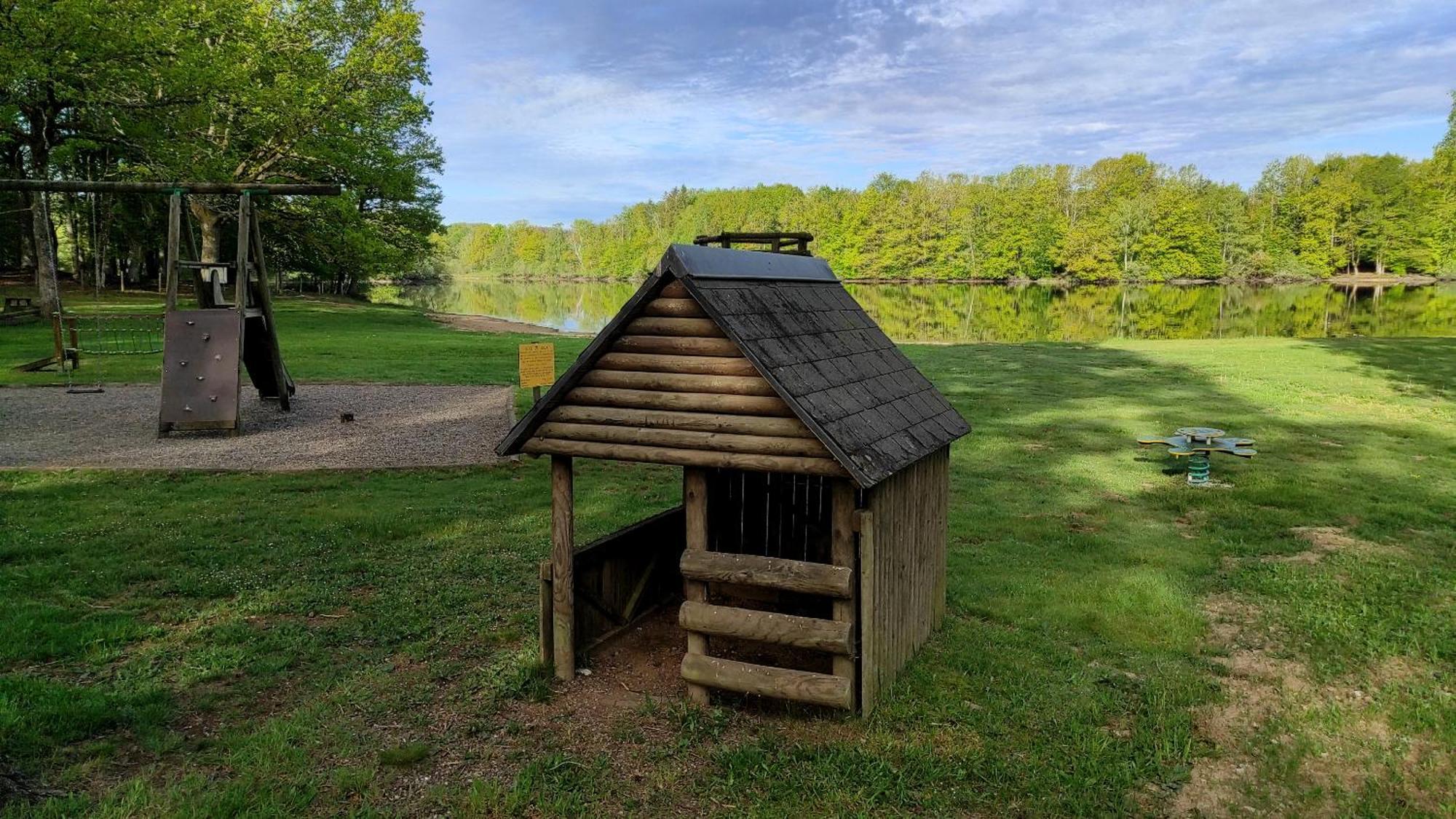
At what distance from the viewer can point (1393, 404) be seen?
17859mm

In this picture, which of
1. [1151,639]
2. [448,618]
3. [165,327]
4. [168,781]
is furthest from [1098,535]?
[165,327]

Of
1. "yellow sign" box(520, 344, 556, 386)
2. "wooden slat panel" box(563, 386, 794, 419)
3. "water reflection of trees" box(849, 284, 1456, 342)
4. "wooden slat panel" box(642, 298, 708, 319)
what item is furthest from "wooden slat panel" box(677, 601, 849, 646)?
"water reflection of trees" box(849, 284, 1456, 342)

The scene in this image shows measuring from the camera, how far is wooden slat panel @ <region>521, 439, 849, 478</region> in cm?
525

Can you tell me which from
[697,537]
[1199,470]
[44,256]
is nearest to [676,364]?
[697,537]

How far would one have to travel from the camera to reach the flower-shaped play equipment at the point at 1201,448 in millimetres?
11906

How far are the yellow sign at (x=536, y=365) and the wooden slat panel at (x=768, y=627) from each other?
735 cm

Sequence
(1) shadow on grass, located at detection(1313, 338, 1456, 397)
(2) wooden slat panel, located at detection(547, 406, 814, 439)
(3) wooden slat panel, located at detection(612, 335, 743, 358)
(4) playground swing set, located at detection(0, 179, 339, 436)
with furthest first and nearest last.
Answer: (1) shadow on grass, located at detection(1313, 338, 1456, 397) → (4) playground swing set, located at detection(0, 179, 339, 436) → (3) wooden slat panel, located at detection(612, 335, 743, 358) → (2) wooden slat panel, located at detection(547, 406, 814, 439)

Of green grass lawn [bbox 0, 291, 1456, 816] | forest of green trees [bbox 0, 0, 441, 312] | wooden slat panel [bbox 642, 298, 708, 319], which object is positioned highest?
forest of green trees [bbox 0, 0, 441, 312]

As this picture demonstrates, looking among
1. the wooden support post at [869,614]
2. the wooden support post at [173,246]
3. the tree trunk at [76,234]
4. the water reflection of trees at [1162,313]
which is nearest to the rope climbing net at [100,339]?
the wooden support post at [173,246]

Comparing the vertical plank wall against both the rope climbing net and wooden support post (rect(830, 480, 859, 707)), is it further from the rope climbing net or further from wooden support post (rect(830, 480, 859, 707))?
the rope climbing net

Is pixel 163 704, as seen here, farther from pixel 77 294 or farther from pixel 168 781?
pixel 77 294

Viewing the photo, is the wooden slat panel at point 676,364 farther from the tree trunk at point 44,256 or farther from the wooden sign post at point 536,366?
the tree trunk at point 44,256

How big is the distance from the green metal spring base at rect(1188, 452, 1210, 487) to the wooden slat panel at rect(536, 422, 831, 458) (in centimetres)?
884

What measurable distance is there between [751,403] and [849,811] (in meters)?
2.42
